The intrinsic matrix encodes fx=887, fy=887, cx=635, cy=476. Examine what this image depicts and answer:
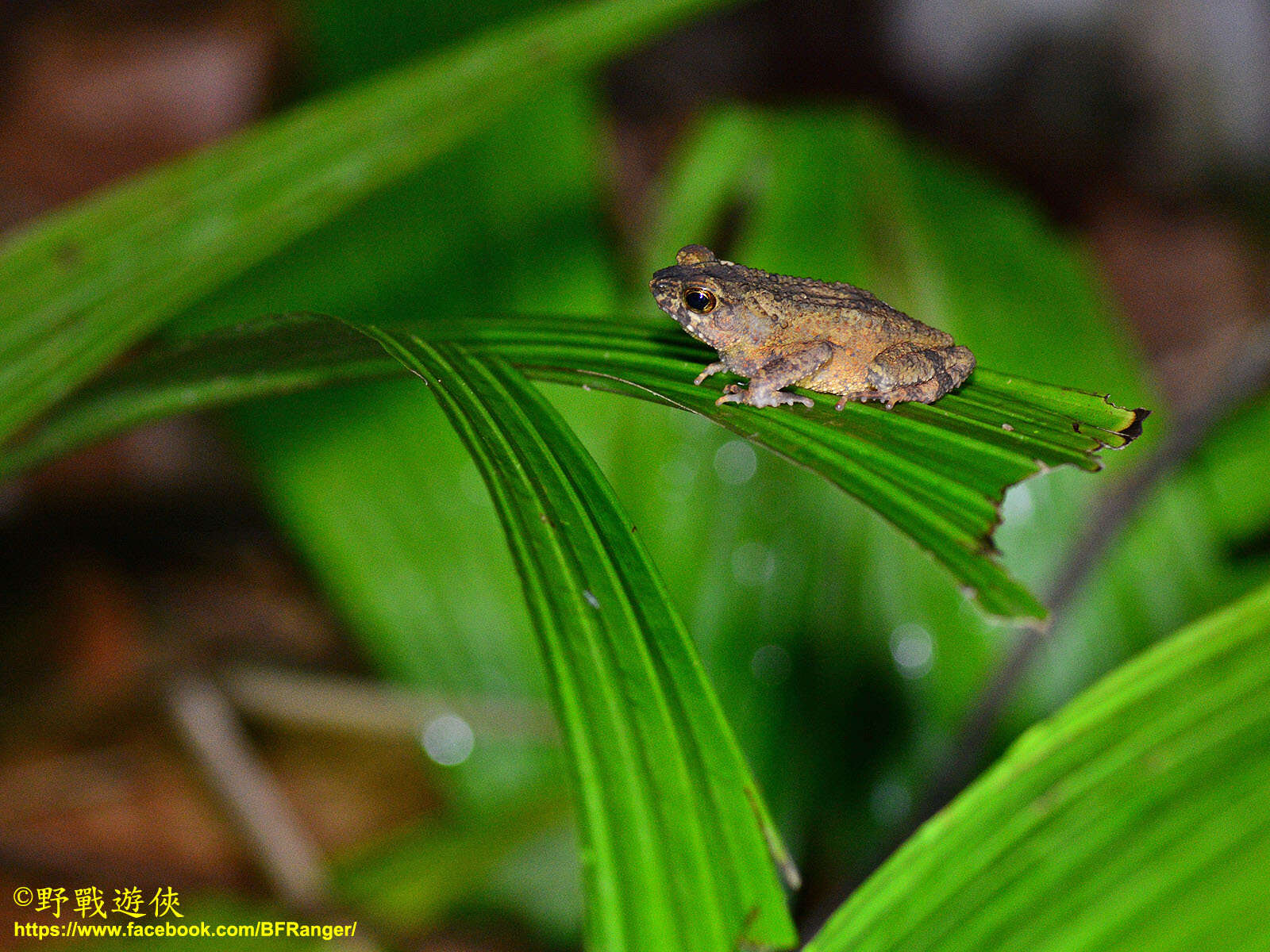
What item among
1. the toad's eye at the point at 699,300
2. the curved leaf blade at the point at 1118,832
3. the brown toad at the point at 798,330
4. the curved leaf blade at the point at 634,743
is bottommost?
the curved leaf blade at the point at 1118,832

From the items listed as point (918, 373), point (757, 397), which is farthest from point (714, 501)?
point (757, 397)

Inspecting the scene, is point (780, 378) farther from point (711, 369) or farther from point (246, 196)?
point (246, 196)

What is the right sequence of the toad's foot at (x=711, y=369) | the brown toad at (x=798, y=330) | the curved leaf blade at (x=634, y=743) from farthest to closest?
the brown toad at (x=798, y=330) < the toad's foot at (x=711, y=369) < the curved leaf blade at (x=634, y=743)

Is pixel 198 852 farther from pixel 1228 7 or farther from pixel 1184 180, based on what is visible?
pixel 1228 7

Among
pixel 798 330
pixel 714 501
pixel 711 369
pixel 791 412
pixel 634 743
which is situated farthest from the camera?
pixel 714 501

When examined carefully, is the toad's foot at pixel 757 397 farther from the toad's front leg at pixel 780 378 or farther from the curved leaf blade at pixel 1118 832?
the curved leaf blade at pixel 1118 832

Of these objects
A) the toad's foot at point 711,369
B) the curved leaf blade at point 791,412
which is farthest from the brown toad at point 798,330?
the curved leaf blade at point 791,412
